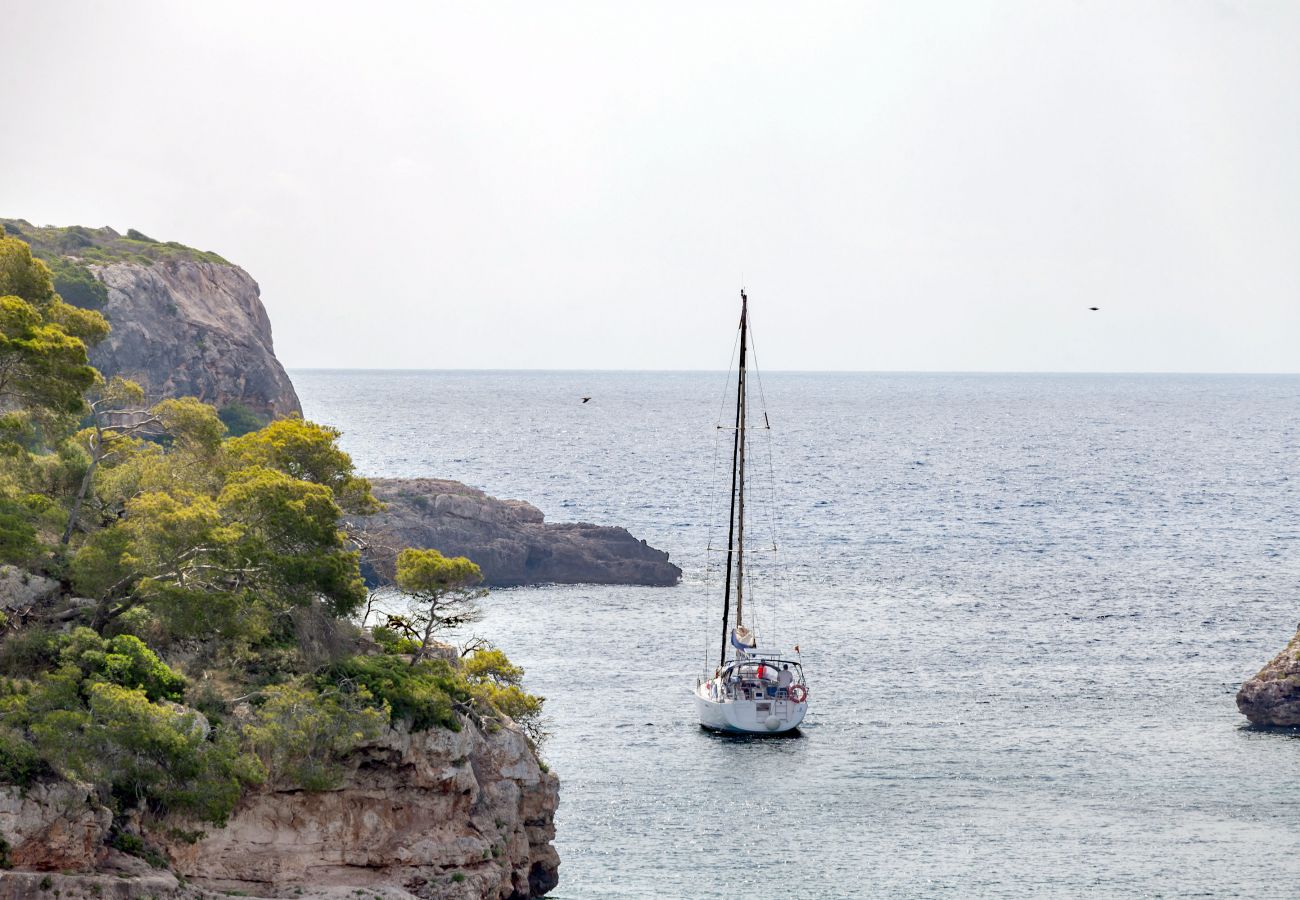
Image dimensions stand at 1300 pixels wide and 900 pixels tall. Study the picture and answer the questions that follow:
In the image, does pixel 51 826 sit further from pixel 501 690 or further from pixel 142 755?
pixel 501 690

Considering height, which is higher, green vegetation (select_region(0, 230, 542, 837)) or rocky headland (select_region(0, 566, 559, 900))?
green vegetation (select_region(0, 230, 542, 837))

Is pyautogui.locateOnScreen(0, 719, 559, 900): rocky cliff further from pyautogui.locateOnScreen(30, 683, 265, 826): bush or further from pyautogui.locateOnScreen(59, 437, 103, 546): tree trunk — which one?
pyautogui.locateOnScreen(59, 437, 103, 546): tree trunk

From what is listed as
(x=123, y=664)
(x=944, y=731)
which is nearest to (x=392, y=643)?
(x=123, y=664)

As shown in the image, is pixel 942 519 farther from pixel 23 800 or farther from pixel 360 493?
pixel 23 800

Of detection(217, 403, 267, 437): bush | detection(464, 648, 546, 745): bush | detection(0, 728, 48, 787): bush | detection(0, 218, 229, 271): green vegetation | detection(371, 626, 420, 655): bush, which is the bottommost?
detection(464, 648, 546, 745): bush

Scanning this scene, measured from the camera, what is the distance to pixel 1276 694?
77062 millimetres

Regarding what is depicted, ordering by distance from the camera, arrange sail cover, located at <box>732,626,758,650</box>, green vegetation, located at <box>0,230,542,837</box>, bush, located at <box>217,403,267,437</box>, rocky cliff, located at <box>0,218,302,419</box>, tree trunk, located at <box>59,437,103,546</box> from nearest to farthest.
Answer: green vegetation, located at <box>0,230,542,837</box> < tree trunk, located at <box>59,437,103,546</box> < sail cover, located at <box>732,626,758,650</box> < rocky cliff, located at <box>0,218,302,419</box> < bush, located at <box>217,403,267,437</box>

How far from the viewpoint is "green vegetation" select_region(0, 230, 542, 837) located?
127 ft

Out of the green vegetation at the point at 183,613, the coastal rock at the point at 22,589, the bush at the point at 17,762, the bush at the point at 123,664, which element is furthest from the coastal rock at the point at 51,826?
the coastal rock at the point at 22,589

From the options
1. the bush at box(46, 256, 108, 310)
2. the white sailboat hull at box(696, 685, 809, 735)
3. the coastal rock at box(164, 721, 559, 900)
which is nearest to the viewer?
the coastal rock at box(164, 721, 559, 900)

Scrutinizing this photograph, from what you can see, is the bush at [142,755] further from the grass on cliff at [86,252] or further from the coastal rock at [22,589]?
the grass on cliff at [86,252]

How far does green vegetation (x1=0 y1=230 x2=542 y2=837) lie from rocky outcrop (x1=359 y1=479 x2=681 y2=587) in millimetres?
67976

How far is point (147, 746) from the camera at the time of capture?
126 feet

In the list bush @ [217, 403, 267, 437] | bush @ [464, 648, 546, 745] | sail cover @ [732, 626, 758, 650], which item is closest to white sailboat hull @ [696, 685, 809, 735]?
sail cover @ [732, 626, 758, 650]
